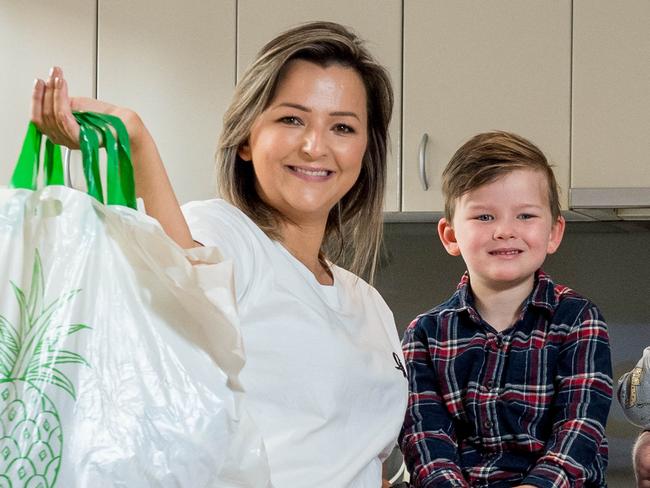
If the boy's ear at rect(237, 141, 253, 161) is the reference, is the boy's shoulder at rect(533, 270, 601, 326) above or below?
below

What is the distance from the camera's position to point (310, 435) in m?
1.09

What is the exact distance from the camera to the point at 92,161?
2.48ft

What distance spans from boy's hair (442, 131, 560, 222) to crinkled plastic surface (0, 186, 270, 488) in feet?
2.51

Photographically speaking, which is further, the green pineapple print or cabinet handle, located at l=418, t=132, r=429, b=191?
cabinet handle, located at l=418, t=132, r=429, b=191

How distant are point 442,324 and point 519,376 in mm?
151

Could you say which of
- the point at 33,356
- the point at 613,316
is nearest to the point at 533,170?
the point at 33,356

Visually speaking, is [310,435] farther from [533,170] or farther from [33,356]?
[533,170]

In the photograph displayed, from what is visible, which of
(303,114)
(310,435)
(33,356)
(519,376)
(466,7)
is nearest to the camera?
(33,356)

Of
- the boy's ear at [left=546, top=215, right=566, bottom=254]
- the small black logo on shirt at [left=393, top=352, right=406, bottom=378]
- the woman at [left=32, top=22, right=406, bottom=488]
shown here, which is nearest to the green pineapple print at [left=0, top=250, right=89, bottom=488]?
the woman at [left=32, top=22, right=406, bottom=488]

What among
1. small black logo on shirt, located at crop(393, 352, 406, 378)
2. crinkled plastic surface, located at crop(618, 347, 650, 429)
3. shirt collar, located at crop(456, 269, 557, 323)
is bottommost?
crinkled plastic surface, located at crop(618, 347, 650, 429)

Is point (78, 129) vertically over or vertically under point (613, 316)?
over

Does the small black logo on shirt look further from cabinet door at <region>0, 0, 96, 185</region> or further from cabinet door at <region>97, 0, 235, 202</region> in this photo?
cabinet door at <region>0, 0, 96, 185</region>

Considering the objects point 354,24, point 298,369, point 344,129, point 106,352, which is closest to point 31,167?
point 106,352

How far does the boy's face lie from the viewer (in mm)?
1445
